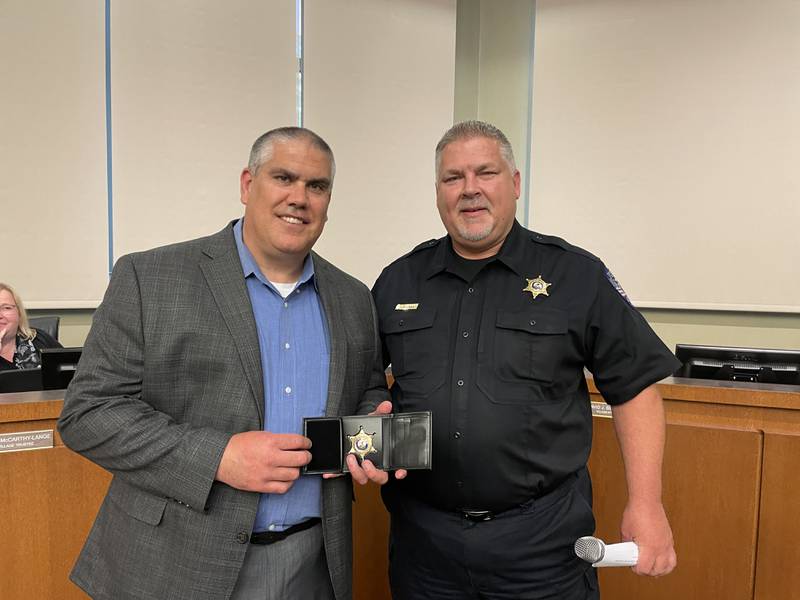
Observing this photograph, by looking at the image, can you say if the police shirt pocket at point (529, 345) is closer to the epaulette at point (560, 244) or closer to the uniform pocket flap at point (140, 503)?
the epaulette at point (560, 244)

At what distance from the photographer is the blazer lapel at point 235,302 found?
4.30 ft

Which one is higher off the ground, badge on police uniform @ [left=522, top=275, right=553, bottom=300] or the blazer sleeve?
badge on police uniform @ [left=522, top=275, right=553, bottom=300]

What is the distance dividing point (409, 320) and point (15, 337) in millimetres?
2862

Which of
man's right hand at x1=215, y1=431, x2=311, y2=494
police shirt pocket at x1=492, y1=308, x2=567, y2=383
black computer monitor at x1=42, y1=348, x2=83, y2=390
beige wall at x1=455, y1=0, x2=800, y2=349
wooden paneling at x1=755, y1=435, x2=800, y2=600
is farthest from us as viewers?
beige wall at x1=455, y1=0, x2=800, y2=349

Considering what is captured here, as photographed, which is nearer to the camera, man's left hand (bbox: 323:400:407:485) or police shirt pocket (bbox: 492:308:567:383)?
man's left hand (bbox: 323:400:407:485)

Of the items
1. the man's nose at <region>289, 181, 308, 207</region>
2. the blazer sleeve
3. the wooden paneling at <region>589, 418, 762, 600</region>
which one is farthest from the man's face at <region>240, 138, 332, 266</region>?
the wooden paneling at <region>589, 418, 762, 600</region>

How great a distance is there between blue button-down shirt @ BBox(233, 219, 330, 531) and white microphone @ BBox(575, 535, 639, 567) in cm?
56

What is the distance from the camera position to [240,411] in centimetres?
129

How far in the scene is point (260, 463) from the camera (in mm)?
1212

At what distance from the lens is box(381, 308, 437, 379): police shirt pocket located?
5.32 feet

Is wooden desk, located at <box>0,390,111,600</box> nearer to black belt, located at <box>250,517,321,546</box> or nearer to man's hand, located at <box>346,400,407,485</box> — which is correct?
black belt, located at <box>250,517,321,546</box>

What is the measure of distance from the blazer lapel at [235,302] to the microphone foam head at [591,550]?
0.71m

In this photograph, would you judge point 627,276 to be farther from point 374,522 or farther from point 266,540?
point 266,540

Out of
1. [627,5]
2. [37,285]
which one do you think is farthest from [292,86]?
[627,5]
